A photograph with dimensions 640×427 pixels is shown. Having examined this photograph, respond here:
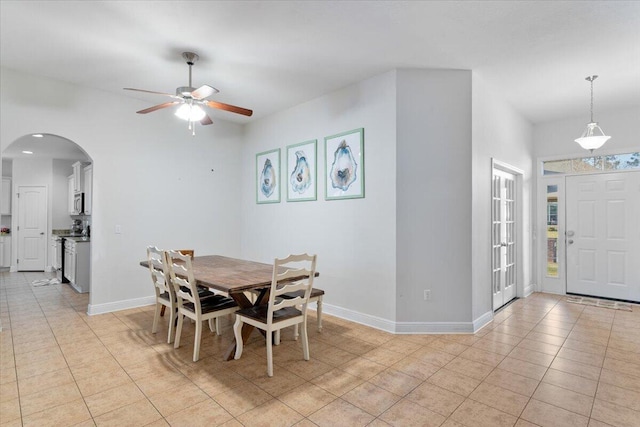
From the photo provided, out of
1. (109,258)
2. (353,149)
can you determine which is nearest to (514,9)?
(353,149)

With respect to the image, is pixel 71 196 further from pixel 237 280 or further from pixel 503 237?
pixel 503 237

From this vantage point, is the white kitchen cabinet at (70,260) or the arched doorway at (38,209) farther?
the arched doorway at (38,209)

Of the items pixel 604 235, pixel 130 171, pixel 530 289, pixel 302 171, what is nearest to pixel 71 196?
pixel 130 171

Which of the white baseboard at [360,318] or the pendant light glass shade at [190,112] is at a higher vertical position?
the pendant light glass shade at [190,112]

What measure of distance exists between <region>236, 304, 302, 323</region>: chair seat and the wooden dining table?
0.12 m

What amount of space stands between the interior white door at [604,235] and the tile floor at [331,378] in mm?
1297

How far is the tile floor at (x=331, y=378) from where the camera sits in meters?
2.07

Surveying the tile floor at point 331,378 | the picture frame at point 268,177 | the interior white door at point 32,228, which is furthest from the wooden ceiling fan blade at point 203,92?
the interior white door at point 32,228

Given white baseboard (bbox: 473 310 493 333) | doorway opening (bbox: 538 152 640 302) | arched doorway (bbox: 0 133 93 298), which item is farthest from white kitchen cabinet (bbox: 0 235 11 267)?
doorway opening (bbox: 538 152 640 302)

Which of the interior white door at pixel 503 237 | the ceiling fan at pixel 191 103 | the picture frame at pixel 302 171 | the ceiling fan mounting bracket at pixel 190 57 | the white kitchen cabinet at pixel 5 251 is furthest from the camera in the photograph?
the white kitchen cabinet at pixel 5 251

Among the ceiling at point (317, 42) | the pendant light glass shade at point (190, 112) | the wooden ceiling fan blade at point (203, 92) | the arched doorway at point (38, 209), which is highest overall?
the ceiling at point (317, 42)

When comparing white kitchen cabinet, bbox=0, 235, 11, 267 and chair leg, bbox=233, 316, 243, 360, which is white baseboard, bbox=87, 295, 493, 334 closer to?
chair leg, bbox=233, 316, 243, 360

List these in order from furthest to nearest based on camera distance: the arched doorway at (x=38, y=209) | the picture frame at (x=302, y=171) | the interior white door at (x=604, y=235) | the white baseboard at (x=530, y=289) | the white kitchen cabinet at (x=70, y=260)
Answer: the arched doorway at (x=38, y=209)
the white kitchen cabinet at (x=70, y=260)
the white baseboard at (x=530, y=289)
the interior white door at (x=604, y=235)
the picture frame at (x=302, y=171)

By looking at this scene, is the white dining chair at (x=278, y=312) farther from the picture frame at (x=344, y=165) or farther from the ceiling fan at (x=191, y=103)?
the ceiling fan at (x=191, y=103)
